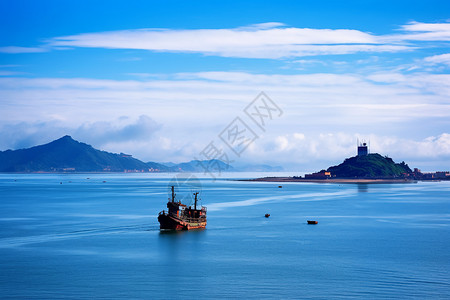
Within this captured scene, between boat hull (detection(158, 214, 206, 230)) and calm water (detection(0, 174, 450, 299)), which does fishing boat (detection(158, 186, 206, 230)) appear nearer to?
boat hull (detection(158, 214, 206, 230))

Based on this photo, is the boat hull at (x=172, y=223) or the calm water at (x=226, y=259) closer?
the calm water at (x=226, y=259)

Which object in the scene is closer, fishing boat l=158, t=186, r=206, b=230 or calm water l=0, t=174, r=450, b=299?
calm water l=0, t=174, r=450, b=299

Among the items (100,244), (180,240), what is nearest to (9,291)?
(100,244)

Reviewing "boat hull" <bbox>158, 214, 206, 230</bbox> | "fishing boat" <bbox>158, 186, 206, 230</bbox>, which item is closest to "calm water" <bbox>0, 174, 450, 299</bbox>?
"boat hull" <bbox>158, 214, 206, 230</bbox>

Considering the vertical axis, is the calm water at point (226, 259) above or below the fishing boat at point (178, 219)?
below

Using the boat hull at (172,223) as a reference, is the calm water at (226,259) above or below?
below

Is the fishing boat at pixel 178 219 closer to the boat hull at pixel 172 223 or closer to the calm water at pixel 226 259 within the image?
the boat hull at pixel 172 223

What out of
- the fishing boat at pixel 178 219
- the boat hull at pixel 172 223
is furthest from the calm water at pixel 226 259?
the fishing boat at pixel 178 219

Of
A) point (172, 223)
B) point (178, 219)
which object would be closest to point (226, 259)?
point (172, 223)

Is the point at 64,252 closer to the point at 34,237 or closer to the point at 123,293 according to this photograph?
the point at 34,237

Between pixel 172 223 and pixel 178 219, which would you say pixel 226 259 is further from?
pixel 178 219

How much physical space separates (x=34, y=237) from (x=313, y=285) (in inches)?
1644

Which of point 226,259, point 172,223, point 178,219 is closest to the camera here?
point 226,259

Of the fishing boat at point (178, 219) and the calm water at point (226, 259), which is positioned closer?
the calm water at point (226, 259)
